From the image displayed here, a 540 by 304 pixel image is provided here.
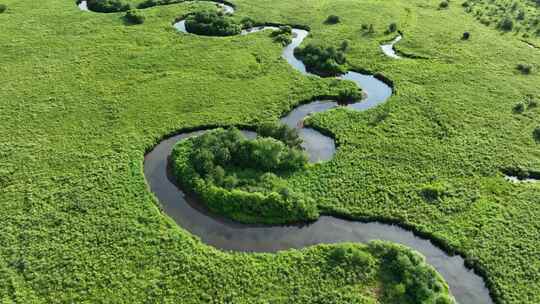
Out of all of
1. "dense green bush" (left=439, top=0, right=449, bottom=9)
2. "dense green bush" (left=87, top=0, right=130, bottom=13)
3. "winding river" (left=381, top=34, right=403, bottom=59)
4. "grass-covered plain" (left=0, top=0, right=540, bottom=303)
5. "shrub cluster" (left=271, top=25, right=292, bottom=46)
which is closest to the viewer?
"grass-covered plain" (left=0, top=0, right=540, bottom=303)

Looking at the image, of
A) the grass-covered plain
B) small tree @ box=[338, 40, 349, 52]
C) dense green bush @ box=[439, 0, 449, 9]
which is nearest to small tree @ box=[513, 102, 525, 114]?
the grass-covered plain

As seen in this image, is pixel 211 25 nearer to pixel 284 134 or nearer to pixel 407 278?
pixel 284 134

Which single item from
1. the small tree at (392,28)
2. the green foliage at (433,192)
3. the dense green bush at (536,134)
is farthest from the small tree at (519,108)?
the small tree at (392,28)

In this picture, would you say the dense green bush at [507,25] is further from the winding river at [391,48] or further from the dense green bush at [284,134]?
the dense green bush at [284,134]

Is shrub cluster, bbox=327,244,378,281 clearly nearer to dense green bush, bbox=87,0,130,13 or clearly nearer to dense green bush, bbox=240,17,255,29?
dense green bush, bbox=240,17,255,29

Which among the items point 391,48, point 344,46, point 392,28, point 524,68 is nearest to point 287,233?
point 344,46

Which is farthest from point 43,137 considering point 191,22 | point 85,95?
point 191,22
